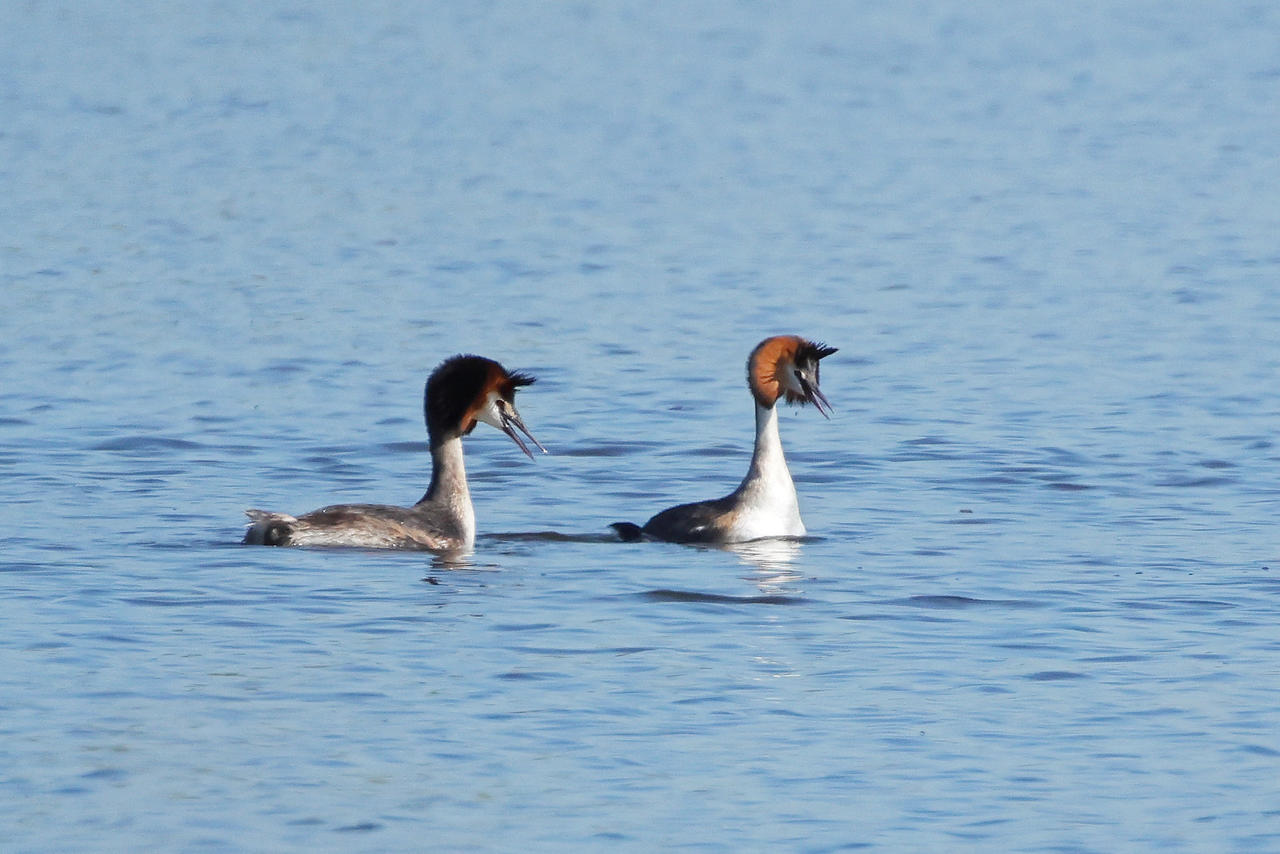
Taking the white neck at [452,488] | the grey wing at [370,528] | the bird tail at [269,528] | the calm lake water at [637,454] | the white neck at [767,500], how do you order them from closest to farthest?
the calm lake water at [637,454]
the bird tail at [269,528]
the grey wing at [370,528]
the white neck at [452,488]
the white neck at [767,500]

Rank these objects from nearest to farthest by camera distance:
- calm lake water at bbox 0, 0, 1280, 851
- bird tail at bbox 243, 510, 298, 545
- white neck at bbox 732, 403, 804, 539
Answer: calm lake water at bbox 0, 0, 1280, 851
bird tail at bbox 243, 510, 298, 545
white neck at bbox 732, 403, 804, 539

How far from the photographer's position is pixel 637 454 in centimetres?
1795

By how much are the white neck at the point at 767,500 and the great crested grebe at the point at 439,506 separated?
1.57 metres

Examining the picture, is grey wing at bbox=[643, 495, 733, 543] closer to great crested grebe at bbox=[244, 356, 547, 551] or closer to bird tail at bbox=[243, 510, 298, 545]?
great crested grebe at bbox=[244, 356, 547, 551]

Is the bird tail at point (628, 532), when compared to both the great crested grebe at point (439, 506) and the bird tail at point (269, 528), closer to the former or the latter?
the great crested grebe at point (439, 506)

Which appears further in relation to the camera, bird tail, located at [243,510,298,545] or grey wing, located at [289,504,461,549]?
grey wing, located at [289,504,461,549]

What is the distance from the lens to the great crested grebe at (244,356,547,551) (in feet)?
46.5

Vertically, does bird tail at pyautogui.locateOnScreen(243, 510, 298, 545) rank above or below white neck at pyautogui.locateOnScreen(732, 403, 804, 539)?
below

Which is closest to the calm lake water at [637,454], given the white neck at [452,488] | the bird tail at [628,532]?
the bird tail at [628,532]

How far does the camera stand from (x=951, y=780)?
9.88m

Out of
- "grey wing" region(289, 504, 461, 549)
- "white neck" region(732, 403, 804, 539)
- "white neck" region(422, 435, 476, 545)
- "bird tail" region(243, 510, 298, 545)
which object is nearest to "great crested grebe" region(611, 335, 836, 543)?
"white neck" region(732, 403, 804, 539)

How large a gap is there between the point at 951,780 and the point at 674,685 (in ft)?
5.96

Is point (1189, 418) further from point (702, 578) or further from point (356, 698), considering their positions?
point (356, 698)

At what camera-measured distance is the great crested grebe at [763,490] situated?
14906 millimetres
